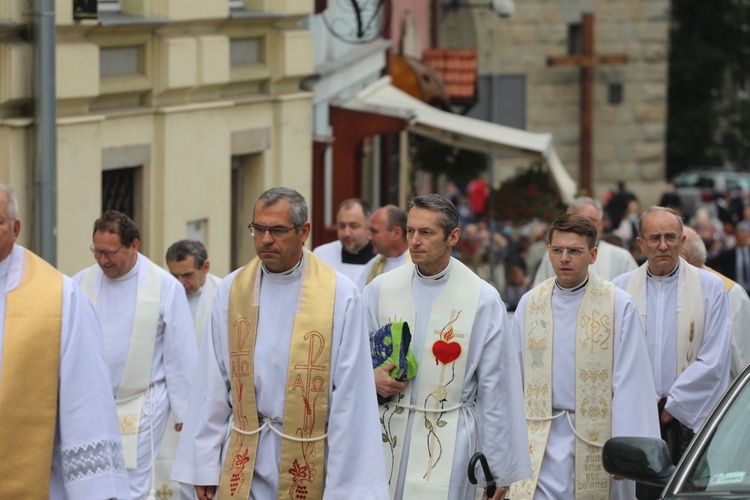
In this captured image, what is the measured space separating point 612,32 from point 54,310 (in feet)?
117

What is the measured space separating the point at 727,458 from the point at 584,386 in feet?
8.17

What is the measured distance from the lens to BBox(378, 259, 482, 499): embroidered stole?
7520mm

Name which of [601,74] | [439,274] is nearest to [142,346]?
[439,274]

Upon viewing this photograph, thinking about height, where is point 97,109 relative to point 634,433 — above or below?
above

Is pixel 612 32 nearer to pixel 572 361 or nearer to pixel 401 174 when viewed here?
pixel 401 174

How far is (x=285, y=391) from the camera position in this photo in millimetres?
6797

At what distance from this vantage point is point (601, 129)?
40.7 metres

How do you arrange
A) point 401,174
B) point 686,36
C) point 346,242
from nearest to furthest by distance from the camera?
point 346,242, point 401,174, point 686,36

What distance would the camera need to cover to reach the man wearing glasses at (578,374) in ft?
26.7

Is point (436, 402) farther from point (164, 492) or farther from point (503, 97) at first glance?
point (503, 97)

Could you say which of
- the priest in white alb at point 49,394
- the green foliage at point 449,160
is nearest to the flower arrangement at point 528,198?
the green foliage at point 449,160

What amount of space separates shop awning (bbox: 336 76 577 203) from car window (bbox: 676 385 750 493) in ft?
47.0

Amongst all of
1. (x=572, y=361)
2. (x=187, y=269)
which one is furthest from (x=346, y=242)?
(x=572, y=361)

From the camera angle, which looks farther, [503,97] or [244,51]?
[503,97]
